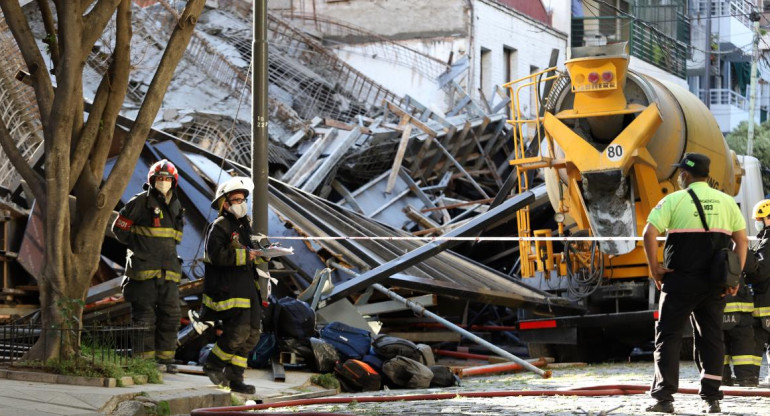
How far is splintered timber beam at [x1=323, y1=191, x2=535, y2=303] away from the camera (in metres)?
12.3

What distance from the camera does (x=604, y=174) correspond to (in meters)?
13.1

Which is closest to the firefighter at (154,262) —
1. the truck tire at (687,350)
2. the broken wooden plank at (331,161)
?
the truck tire at (687,350)

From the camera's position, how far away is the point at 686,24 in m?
42.6

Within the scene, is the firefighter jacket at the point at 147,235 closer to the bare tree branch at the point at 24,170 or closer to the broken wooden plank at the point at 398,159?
the bare tree branch at the point at 24,170

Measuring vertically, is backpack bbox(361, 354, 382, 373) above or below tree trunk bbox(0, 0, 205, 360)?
below

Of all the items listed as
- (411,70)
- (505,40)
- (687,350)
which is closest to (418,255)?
(687,350)

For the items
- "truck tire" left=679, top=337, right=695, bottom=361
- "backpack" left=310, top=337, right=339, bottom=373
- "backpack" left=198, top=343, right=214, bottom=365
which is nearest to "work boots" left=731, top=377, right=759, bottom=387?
"backpack" left=310, top=337, right=339, bottom=373

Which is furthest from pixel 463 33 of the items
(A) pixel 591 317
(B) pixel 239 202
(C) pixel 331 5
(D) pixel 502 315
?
(B) pixel 239 202

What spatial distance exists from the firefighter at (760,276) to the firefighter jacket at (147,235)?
5.04 meters

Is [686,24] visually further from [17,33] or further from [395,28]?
[17,33]

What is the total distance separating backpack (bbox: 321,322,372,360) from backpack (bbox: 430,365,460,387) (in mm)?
684

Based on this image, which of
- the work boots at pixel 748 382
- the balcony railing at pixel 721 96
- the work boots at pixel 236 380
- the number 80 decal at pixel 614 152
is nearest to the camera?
the work boots at pixel 236 380

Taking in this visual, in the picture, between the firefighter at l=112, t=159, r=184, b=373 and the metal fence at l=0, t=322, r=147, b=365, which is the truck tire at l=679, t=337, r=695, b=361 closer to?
the firefighter at l=112, t=159, r=184, b=373

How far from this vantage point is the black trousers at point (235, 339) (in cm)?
908
